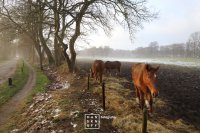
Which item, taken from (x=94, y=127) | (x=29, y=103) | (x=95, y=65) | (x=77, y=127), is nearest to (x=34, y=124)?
(x=77, y=127)

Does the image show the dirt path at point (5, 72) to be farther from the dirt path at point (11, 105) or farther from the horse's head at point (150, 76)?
the horse's head at point (150, 76)

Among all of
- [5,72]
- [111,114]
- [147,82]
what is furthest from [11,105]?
[5,72]

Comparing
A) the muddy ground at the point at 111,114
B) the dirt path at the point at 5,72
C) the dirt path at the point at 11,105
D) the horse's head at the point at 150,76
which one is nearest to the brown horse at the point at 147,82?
the horse's head at the point at 150,76

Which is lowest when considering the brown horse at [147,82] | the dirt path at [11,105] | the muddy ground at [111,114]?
the dirt path at [11,105]

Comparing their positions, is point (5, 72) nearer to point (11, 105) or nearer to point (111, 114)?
point (11, 105)

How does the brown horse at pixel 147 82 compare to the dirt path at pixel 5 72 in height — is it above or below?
above

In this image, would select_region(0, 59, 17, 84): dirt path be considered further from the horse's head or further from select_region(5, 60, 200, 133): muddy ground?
the horse's head

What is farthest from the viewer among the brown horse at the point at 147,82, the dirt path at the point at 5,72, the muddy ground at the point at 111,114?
the dirt path at the point at 5,72

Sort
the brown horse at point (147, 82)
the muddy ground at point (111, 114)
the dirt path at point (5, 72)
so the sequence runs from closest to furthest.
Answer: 1. the brown horse at point (147, 82)
2. the muddy ground at point (111, 114)
3. the dirt path at point (5, 72)

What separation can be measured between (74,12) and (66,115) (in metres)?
16.7

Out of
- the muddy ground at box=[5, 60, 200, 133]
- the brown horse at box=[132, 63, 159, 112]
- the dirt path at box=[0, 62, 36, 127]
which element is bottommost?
the dirt path at box=[0, 62, 36, 127]

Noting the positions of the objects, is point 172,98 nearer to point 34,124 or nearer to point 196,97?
point 196,97

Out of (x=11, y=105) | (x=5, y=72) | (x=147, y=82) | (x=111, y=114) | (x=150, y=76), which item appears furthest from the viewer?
(x=5, y=72)

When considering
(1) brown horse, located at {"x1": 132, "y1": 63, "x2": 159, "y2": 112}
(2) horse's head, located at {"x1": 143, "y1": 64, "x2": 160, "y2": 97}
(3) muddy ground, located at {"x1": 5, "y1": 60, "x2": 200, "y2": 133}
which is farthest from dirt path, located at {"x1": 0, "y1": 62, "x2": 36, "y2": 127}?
(2) horse's head, located at {"x1": 143, "y1": 64, "x2": 160, "y2": 97}
